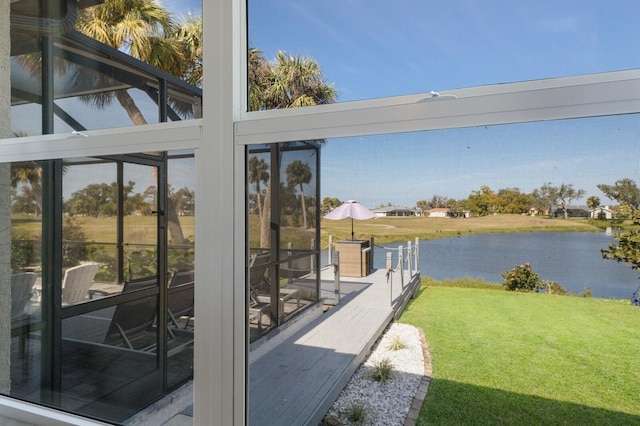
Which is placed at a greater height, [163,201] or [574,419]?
[163,201]

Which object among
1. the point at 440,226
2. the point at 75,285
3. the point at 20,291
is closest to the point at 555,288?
the point at 440,226

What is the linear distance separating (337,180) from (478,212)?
40 cm

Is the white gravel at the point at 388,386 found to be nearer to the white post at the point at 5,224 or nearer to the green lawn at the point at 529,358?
the green lawn at the point at 529,358

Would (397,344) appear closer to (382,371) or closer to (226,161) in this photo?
(382,371)

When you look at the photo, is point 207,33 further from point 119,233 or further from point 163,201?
point 119,233

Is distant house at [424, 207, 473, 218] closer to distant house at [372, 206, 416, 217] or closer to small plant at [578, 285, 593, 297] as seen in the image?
distant house at [372, 206, 416, 217]

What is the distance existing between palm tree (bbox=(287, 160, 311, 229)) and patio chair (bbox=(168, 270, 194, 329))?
1.57 ft

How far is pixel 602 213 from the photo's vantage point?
0.84 metres

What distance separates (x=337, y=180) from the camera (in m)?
1.10

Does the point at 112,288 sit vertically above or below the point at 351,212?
below

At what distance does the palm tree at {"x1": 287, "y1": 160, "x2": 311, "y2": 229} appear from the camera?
1.16m

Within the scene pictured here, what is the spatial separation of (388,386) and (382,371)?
0.05 meters

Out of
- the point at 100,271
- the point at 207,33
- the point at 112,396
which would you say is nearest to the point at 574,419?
the point at 207,33

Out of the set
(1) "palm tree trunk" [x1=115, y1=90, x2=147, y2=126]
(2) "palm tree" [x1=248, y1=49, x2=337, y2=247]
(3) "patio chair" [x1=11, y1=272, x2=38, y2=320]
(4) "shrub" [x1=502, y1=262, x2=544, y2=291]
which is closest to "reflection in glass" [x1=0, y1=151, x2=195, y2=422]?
(3) "patio chair" [x1=11, y1=272, x2=38, y2=320]
